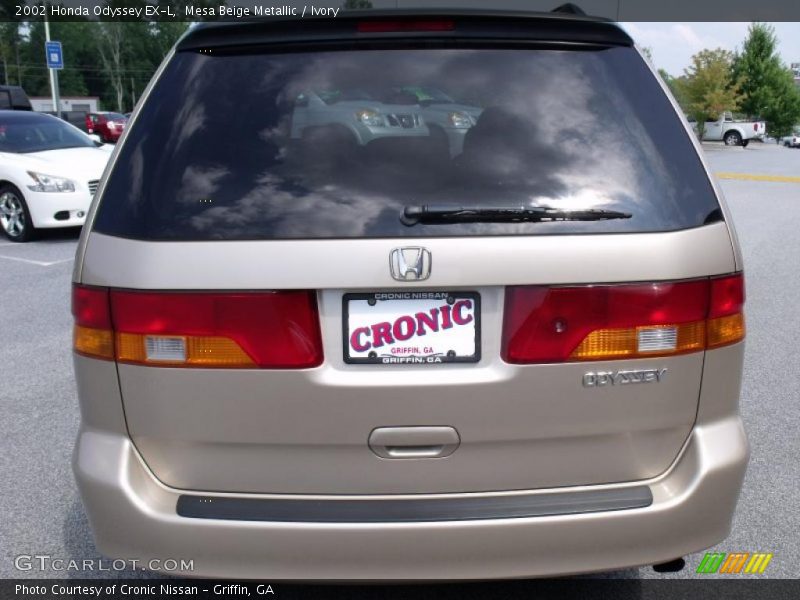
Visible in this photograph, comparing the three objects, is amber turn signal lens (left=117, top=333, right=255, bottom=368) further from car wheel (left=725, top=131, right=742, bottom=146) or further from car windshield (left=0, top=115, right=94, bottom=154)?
car wheel (left=725, top=131, right=742, bottom=146)

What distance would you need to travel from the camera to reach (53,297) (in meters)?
7.28

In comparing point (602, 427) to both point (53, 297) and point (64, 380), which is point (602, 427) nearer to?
point (64, 380)

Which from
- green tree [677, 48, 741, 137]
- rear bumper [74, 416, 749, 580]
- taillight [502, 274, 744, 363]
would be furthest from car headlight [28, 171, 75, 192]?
green tree [677, 48, 741, 137]

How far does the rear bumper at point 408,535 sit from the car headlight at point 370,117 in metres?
1.13

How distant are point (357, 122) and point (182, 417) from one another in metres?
1.00

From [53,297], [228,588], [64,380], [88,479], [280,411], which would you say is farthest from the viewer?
[53,297]

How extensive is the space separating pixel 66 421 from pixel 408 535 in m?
2.92

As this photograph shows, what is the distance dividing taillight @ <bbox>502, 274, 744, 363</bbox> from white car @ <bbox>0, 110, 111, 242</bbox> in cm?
900

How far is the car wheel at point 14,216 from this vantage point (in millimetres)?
10195

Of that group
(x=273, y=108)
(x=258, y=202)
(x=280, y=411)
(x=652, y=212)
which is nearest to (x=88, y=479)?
(x=280, y=411)

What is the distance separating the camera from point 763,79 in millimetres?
70438

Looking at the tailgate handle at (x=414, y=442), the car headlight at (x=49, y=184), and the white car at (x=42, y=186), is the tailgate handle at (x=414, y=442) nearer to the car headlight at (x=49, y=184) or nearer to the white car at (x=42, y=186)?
the white car at (x=42, y=186)

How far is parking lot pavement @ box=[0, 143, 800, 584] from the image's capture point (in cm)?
312

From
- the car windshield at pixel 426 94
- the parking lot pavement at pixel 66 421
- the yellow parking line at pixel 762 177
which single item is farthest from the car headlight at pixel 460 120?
the yellow parking line at pixel 762 177
